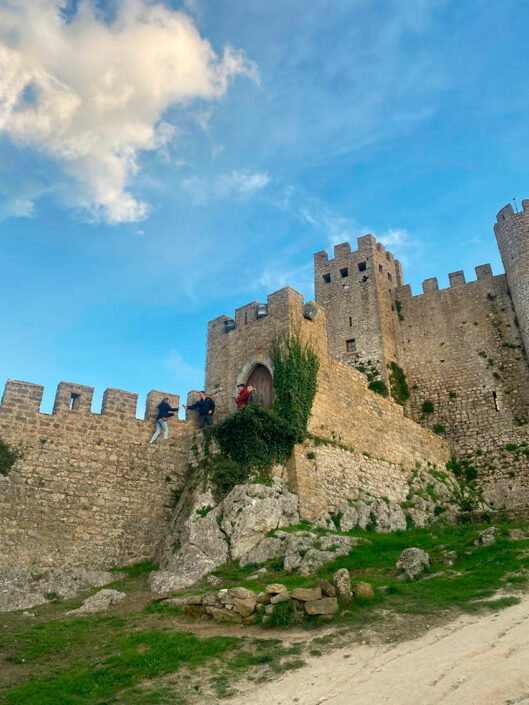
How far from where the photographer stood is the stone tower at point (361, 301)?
1196 inches

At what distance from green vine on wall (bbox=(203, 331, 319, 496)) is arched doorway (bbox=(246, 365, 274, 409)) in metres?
0.73

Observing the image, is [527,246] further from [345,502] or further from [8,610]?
[8,610]

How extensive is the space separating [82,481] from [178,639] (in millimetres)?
8424

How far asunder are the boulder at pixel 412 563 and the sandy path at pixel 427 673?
107 inches

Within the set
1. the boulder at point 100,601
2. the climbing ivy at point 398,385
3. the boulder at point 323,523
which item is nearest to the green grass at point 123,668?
the boulder at point 100,601

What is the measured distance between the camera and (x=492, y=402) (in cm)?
2734

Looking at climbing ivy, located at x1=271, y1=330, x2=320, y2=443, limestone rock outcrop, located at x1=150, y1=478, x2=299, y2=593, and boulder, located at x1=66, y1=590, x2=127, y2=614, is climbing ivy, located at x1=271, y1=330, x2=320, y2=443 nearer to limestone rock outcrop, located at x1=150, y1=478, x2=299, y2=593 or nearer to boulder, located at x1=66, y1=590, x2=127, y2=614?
limestone rock outcrop, located at x1=150, y1=478, x2=299, y2=593

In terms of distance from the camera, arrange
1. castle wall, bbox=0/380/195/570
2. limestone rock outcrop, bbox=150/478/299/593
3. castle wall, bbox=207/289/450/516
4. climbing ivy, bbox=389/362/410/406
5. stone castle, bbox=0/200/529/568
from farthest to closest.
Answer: climbing ivy, bbox=389/362/410/406
castle wall, bbox=207/289/450/516
stone castle, bbox=0/200/529/568
castle wall, bbox=0/380/195/570
limestone rock outcrop, bbox=150/478/299/593

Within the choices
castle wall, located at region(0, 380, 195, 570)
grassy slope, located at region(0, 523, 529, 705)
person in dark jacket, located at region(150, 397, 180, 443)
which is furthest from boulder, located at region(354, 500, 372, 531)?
person in dark jacket, located at region(150, 397, 180, 443)

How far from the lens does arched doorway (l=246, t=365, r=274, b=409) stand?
19203 millimetres

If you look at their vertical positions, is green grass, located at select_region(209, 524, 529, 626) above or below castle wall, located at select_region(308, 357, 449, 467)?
below

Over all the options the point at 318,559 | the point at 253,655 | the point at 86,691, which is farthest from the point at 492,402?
the point at 86,691

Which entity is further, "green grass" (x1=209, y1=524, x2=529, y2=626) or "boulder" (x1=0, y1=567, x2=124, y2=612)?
"boulder" (x1=0, y1=567, x2=124, y2=612)

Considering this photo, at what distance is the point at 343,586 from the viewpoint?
9961 millimetres
